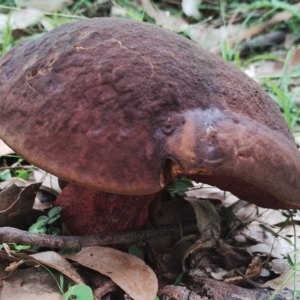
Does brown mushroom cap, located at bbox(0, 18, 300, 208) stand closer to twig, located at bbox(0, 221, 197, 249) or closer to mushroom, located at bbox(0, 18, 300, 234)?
mushroom, located at bbox(0, 18, 300, 234)

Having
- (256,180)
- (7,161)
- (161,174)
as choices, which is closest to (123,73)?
(161,174)

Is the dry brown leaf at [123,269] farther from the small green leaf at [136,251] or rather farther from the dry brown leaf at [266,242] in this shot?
the dry brown leaf at [266,242]

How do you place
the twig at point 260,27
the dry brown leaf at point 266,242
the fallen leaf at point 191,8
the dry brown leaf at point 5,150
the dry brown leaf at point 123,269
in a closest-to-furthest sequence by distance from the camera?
the dry brown leaf at point 123,269, the dry brown leaf at point 266,242, the dry brown leaf at point 5,150, the twig at point 260,27, the fallen leaf at point 191,8

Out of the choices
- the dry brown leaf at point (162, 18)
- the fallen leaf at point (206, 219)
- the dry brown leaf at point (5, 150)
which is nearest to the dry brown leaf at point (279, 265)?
the fallen leaf at point (206, 219)

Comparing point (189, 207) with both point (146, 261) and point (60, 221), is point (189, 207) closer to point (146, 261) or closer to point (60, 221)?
point (146, 261)

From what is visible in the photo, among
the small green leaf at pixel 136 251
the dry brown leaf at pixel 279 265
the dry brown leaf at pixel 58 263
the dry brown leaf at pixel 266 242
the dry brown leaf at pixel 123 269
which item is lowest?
the dry brown leaf at pixel 266 242

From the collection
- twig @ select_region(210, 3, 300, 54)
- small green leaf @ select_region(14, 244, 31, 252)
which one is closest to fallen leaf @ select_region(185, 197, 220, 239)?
small green leaf @ select_region(14, 244, 31, 252)
